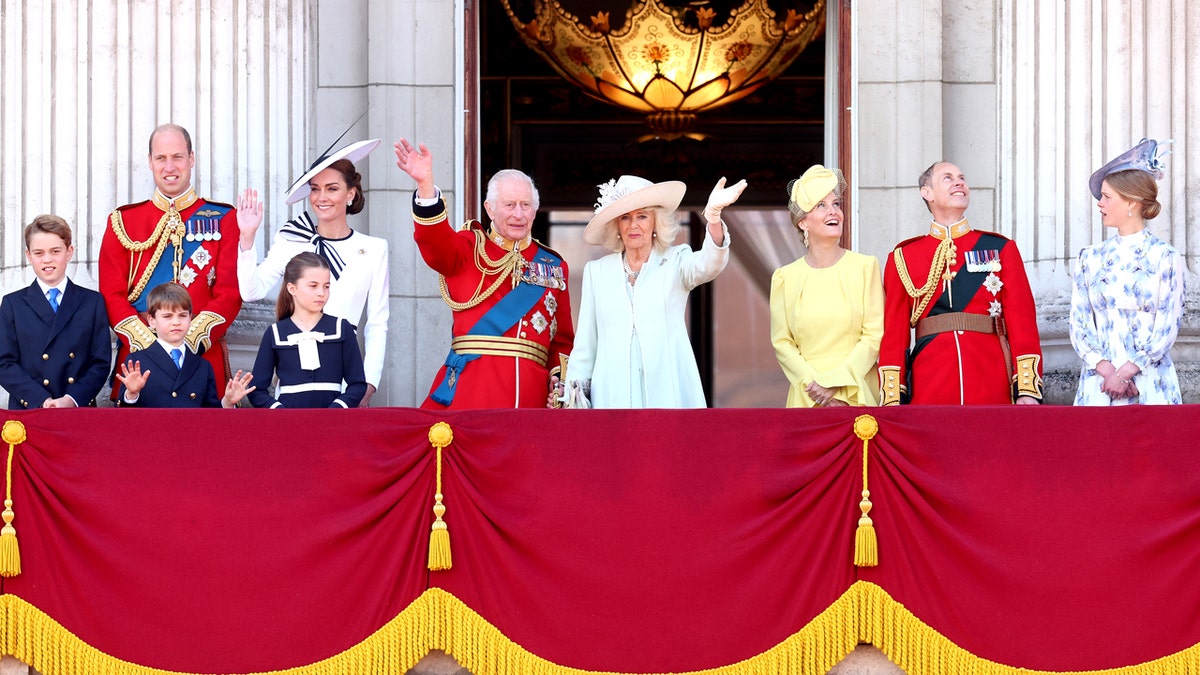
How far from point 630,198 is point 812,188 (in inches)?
28.2

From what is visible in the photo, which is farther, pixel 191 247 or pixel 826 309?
pixel 191 247

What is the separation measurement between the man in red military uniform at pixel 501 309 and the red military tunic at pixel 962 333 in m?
1.32

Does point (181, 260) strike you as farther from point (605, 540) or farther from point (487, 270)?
point (605, 540)

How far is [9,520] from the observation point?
21.3ft

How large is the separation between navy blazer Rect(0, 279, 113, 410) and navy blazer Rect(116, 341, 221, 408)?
0.23m

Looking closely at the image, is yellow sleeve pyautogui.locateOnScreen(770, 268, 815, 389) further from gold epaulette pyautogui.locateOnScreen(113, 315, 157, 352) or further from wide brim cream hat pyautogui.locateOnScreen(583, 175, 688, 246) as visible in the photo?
gold epaulette pyautogui.locateOnScreen(113, 315, 157, 352)

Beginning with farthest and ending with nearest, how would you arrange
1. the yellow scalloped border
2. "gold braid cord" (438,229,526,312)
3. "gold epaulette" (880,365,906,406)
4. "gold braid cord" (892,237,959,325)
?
"gold braid cord" (438,229,526,312) < "gold braid cord" (892,237,959,325) < "gold epaulette" (880,365,906,406) < the yellow scalloped border

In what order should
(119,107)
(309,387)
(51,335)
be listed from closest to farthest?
(309,387) < (51,335) < (119,107)

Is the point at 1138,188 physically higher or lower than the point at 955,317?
higher

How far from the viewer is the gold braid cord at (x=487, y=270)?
7.59m

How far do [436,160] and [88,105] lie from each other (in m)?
1.61

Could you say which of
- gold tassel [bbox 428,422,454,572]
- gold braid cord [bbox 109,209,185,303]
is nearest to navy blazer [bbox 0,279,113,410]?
gold braid cord [bbox 109,209,185,303]

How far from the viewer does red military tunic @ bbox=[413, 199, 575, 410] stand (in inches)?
294

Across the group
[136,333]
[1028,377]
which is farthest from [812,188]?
[136,333]
